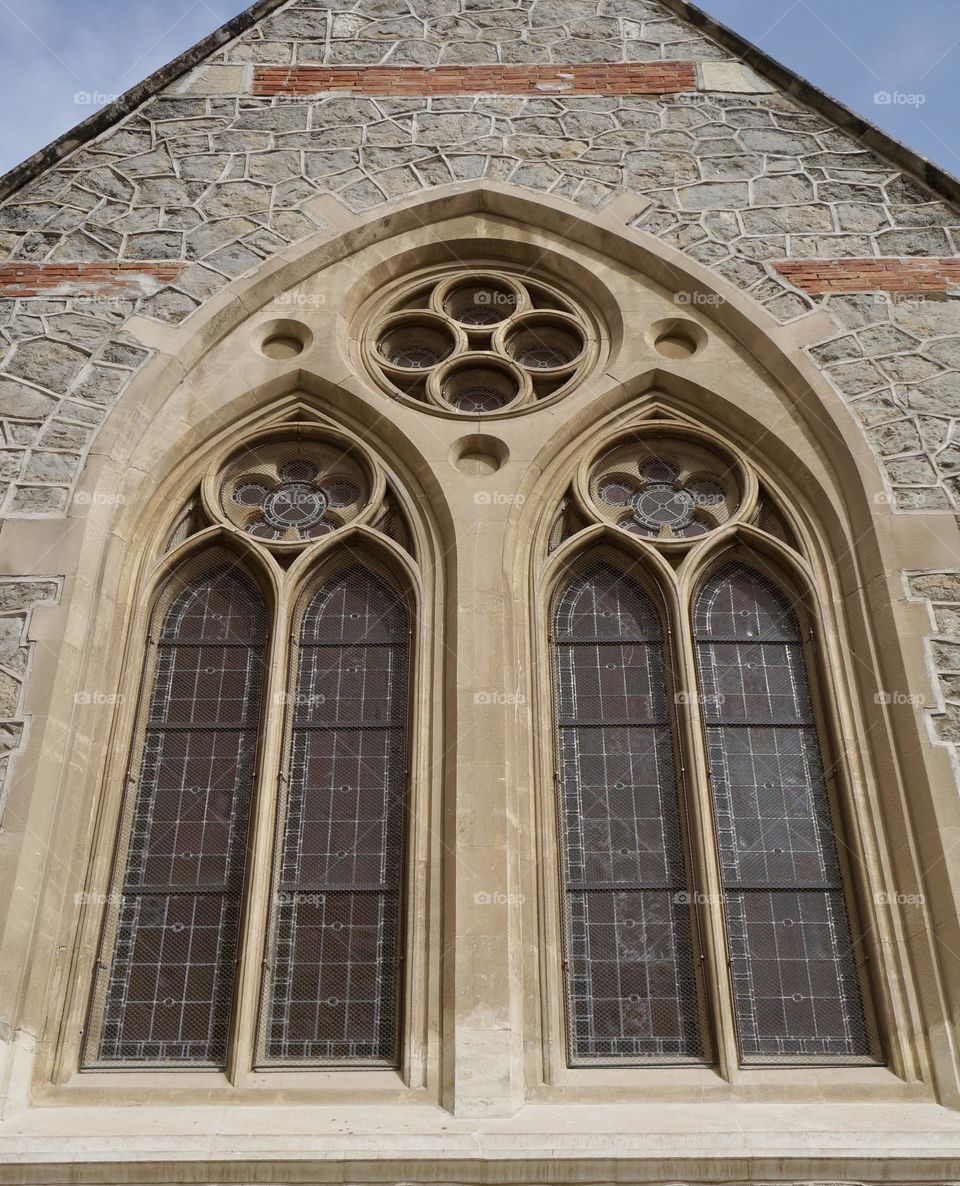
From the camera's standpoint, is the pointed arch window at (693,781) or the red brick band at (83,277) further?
the red brick band at (83,277)

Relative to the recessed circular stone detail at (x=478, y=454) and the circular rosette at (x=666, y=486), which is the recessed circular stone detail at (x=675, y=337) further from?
the recessed circular stone detail at (x=478, y=454)

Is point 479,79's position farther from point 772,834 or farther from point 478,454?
point 772,834

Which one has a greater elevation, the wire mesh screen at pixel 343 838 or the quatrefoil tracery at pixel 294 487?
the quatrefoil tracery at pixel 294 487

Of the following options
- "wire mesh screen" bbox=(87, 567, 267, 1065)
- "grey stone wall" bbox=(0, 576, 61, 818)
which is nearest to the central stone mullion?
"wire mesh screen" bbox=(87, 567, 267, 1065)

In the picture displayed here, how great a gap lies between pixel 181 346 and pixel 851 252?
3.92 meters

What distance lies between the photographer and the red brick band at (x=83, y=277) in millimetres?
8117

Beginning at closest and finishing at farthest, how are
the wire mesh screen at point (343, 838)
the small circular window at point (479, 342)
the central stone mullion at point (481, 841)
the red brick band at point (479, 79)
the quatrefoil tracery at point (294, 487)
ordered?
the central stone mullion at point (481, 841) → the wire mesh screen at point (343, 838) → the quatrefoil tracery at point (294, 487) → the small circular window at point (479, 342) → the red brick band at point (479, 79)

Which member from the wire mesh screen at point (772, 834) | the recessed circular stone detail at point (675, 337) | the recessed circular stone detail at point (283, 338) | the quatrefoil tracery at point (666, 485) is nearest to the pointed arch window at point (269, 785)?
the recessed circular stone detail at point (283, 338)

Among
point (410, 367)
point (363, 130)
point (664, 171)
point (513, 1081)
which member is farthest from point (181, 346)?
point (513, 1081)

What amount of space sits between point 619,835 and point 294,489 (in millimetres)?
2722

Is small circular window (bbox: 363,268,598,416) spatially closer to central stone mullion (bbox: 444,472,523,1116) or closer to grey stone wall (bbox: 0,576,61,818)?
central stone mullion (bbox: 444,472,523,1116)

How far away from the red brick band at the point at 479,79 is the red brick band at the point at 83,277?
176cm

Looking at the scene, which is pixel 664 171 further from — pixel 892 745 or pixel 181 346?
pixel 892 745

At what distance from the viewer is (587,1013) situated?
6180 millimetres
